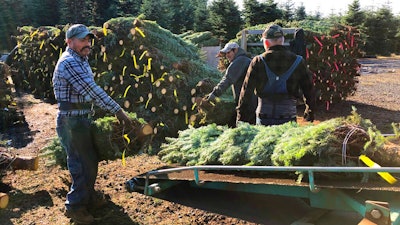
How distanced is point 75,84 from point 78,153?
0.75 m

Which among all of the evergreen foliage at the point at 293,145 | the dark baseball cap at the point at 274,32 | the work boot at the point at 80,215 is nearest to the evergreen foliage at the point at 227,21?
the dark baseball cap at the point at 274,32

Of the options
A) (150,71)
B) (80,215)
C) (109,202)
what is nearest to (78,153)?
(80,215)

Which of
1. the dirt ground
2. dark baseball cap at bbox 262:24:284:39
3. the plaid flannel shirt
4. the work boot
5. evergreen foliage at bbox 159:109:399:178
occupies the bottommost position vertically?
the dirt ground

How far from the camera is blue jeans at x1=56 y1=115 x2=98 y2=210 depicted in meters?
4.29

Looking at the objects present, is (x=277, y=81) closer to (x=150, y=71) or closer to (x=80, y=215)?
(x=80, y=215)

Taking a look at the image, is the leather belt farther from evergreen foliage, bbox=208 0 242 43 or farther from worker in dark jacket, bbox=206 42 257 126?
evergreen foliage, bbox=208 0 242 43

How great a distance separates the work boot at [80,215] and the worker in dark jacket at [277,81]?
211 cm

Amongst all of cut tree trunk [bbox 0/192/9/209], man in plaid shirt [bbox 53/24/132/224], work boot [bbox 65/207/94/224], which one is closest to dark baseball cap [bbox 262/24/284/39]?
man in plaid shirt [bbox 53/24/132/224]

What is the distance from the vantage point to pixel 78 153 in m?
4.31

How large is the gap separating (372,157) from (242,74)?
8.40ft

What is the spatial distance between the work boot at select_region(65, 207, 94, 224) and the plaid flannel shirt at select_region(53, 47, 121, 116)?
105 centimetres

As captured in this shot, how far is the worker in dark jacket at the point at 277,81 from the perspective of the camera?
14.0 feet

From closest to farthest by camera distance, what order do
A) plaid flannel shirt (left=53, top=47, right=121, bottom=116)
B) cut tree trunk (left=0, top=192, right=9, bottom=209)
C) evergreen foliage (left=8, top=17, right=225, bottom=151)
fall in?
plaid flannel shirt (left=53, top=47, right=121, bottom=116)
cut tree trunk (left=0, top=192, right=9, bottom=209)
evergreen foliage (left=8, top=17, right=225, bottom=151)

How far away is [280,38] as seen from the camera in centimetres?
428
